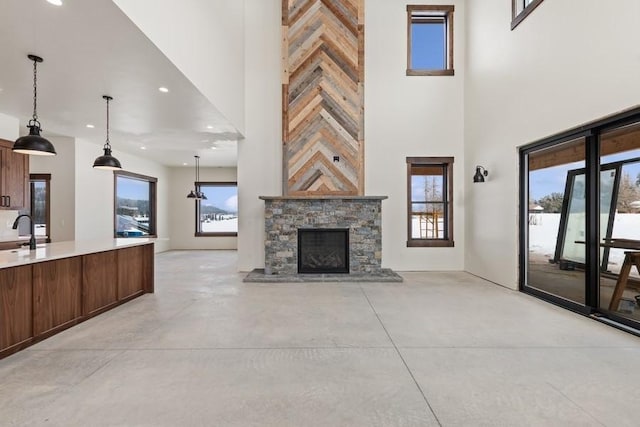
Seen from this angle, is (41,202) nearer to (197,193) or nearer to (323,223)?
(197,193)

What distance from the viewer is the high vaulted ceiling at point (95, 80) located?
269 centimetres

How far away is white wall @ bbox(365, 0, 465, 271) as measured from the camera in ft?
21.5

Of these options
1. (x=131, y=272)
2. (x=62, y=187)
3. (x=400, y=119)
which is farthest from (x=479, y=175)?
(x=62, y=187)

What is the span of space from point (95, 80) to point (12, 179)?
2790 mm

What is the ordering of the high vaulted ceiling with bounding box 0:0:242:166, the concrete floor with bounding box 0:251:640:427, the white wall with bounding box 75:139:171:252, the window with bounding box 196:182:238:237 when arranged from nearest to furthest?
1. the concrete floor with bounding box 0:251:640:427
2. the high vaulted ceiling with bounding box 0:0:242:166
3. the white wall with bounding box 75:139:171:252
4. the window with bounding box 196:182:238:237

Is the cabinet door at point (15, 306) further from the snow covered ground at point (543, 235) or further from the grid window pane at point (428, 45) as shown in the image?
the grid window pane at point (428, 45)

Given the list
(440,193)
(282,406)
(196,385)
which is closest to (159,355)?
(196,385)

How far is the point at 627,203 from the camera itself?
11.1 feet

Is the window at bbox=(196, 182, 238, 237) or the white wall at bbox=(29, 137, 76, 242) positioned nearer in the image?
the white wall at bbox=(29, 137, 76, 242)

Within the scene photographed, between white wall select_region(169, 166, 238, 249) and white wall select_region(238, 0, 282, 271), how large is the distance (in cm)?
460

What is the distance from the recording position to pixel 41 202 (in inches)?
276

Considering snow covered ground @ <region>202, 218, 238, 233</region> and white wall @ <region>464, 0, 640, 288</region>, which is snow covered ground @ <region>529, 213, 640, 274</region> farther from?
snow covered ground @ <region>202, 218, 238, 233</region>

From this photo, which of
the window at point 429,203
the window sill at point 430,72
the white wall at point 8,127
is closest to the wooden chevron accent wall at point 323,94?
the window sill at point 430,72

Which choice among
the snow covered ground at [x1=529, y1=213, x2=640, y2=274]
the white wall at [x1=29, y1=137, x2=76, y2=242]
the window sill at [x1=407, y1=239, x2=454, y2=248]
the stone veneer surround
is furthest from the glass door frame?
the white wall at [x1=29, y1=137, x2=76, y2=242]
